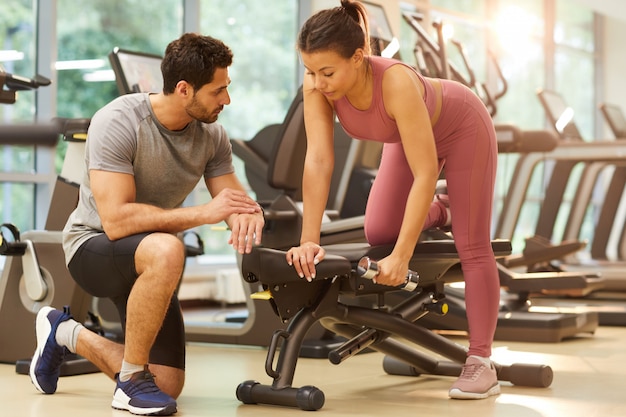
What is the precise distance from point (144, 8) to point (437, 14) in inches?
159

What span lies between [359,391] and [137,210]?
3.06 ft

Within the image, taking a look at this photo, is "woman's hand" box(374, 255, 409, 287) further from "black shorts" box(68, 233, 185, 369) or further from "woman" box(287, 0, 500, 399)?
"black shorts" box(68, 233, 185, 369)

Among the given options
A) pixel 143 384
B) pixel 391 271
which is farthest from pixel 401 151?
pixel 143 384

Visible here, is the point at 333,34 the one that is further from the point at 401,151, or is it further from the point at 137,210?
the point at 137,210

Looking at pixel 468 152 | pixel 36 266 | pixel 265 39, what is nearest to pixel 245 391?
pixel 468 152

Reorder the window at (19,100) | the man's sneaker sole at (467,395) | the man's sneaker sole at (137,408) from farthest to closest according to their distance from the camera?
the window at (19,100), the man's sneaker sole at (467,395), the man's sneaker sole at (137,408)

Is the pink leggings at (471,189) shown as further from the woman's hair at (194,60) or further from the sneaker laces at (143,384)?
the sneaker laces at (143,384)

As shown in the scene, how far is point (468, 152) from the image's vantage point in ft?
8.25

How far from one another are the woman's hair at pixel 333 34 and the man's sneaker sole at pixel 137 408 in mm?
959

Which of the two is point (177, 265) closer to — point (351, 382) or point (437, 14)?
point (351, 382)

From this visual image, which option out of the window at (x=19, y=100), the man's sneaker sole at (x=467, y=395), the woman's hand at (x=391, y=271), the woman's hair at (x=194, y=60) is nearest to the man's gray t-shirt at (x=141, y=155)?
the woman's hair at (x=194, y=60)

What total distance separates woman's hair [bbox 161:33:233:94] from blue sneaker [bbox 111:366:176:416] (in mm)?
753

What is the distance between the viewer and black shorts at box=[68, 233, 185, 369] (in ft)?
7.39

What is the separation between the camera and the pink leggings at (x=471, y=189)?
2.51m
